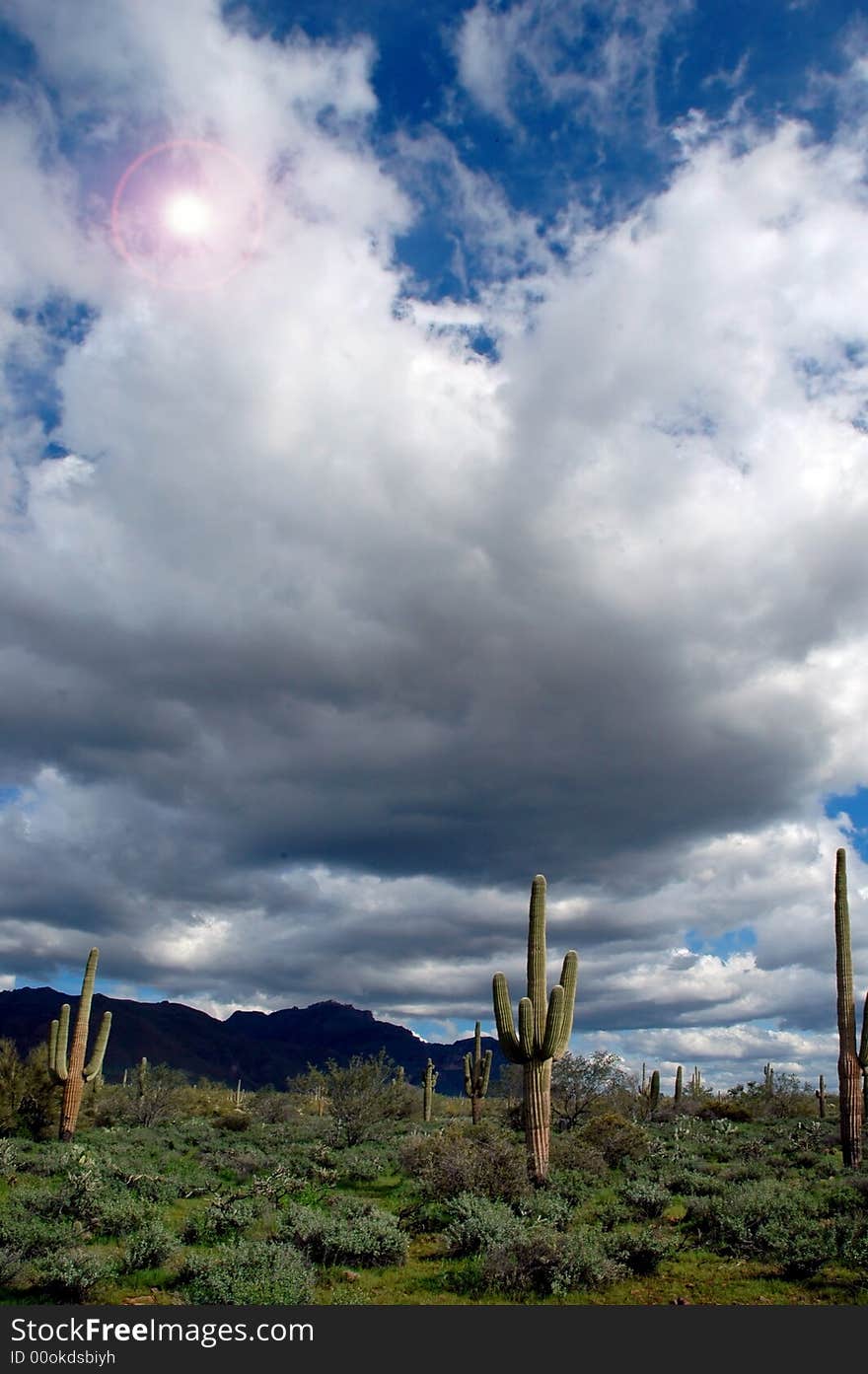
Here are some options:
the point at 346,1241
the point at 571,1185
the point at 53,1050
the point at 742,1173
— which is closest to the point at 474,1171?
the point at 571,1185

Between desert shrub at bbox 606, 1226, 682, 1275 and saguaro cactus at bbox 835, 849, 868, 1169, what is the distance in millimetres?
13797

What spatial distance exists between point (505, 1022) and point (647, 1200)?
18.3 feet

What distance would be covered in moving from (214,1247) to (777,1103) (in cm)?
4095

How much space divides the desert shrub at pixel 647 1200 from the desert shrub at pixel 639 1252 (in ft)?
10.6

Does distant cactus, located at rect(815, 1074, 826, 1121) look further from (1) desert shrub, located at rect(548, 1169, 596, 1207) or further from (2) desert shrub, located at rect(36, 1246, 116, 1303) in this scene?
(2) desert shrub, located at rect(36, 1246, 116, 1303)

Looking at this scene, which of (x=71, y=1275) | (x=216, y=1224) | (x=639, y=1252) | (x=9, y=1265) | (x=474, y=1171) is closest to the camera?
(x=71, y=1275)

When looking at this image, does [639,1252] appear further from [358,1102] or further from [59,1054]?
[59,1054]

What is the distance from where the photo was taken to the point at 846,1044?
87.2 feet

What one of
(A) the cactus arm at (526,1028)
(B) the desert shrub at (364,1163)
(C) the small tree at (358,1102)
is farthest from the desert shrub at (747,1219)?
(C) the small tree at (358,1102)

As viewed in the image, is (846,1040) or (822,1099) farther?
(822,1099)

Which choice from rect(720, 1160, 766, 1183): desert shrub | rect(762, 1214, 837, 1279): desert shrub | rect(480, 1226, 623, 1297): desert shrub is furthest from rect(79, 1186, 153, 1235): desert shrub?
rect(720, 1160, 766, 1183): desert shrub

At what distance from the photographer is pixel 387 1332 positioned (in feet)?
33.7

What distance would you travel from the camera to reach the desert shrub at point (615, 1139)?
24328 mm

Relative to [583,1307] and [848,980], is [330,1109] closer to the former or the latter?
[848,980]
